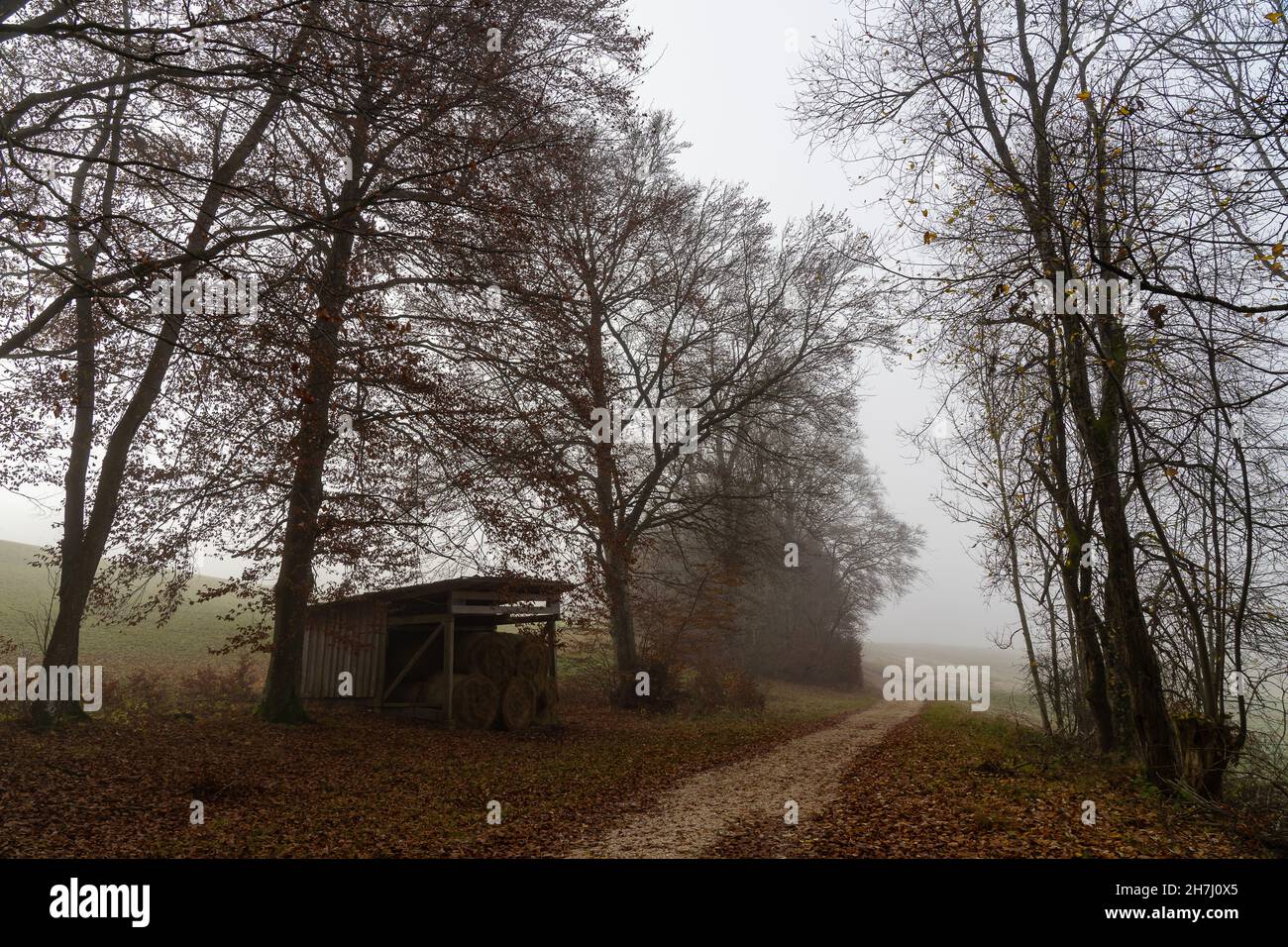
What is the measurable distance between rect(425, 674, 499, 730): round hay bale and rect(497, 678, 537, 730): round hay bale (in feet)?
0.62

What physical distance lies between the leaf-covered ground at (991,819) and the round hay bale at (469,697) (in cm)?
725

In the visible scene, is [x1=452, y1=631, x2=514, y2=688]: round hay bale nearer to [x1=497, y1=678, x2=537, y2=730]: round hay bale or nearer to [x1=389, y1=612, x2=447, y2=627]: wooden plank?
[x1=497, y1=678, x2=537, y2=730]: round hay bale

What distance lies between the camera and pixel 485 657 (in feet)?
51.0

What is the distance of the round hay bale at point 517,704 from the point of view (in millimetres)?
15203

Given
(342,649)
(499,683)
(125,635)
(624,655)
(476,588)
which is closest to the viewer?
(476,588)

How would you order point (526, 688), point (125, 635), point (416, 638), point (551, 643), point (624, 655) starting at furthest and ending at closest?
point (125, 635) → point (624, 655) → point (416, 638) → point (526, 688) → point (551, 643)

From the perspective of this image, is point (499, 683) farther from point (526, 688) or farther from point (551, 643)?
point (551, 643)

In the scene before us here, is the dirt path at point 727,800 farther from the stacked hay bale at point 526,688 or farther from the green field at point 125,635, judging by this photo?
the green field at point 125,635

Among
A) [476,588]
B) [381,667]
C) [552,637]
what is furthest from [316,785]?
[552,637]

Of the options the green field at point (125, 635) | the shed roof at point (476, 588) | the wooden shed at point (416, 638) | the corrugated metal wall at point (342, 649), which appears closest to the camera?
the shed roof at point (476, 588)

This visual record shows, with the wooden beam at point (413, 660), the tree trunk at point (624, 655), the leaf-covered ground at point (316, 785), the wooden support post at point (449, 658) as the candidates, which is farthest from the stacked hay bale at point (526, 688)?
the tree trunk at point (624, 655)

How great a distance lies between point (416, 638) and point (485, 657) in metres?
2.24

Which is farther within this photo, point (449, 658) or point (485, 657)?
point (485, 657)

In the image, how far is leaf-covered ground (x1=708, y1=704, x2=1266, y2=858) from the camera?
254 inches
